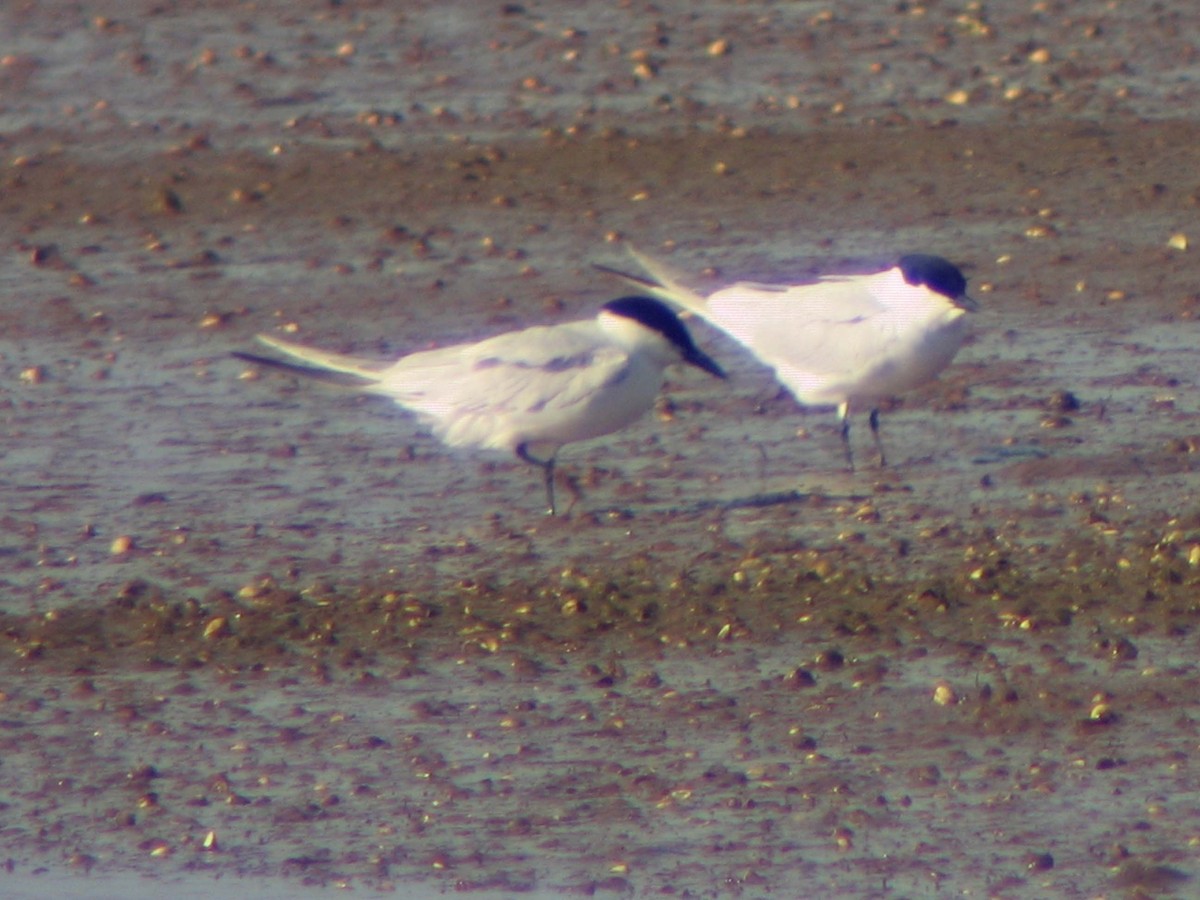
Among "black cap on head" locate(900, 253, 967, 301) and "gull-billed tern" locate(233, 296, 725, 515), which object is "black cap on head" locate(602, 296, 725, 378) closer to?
"gull-billed tern" locate(233, 296, 725, 515)

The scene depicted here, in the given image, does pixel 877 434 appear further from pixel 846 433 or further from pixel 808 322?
pixel 808 322

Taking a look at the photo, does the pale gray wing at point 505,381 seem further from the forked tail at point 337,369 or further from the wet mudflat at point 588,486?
the wet mudflat at point 588,486

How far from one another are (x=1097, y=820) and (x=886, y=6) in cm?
767

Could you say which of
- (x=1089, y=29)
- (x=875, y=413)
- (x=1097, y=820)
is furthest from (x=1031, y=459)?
(x=1089, y=29)

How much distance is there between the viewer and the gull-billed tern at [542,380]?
21.9ft

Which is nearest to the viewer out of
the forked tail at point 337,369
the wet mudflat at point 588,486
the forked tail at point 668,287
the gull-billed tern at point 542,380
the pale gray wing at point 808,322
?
the wet mudflat at point 588,486

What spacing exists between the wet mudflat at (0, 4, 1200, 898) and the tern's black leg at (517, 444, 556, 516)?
59mm

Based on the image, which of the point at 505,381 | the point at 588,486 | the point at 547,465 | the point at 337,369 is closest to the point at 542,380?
the point at 505,381

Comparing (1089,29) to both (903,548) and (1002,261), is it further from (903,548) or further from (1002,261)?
(903,548)

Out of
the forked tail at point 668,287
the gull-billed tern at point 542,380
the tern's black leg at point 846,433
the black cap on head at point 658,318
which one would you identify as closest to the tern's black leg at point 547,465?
the gull-billed tern at point 542,380

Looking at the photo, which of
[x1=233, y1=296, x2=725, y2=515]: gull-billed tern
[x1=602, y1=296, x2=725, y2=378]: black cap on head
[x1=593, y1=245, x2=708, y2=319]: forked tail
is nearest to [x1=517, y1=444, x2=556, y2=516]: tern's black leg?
[x1=233, y1=296, x2=725, y2=515]: gull-billed tern

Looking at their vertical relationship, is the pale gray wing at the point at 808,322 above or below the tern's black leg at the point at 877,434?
above

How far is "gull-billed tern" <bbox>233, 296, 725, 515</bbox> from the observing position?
21.9ft

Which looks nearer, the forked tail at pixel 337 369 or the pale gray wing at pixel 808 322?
the forked tail at pixel 337 369
